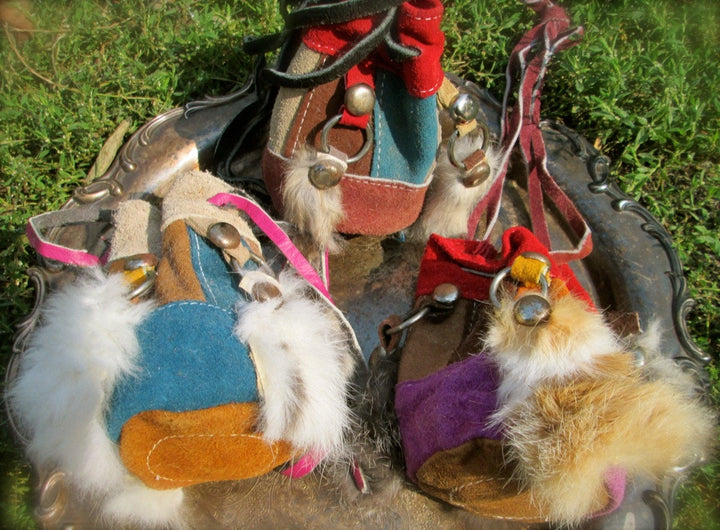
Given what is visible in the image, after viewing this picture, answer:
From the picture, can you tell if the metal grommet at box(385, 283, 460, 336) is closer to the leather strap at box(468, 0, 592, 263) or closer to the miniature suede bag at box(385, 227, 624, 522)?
the miniature suede bag at box(385, 227, 624, 522)

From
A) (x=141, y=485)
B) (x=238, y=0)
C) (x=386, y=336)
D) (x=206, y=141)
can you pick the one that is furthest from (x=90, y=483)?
(x=238, y=0)

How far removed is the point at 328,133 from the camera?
0.79 metres

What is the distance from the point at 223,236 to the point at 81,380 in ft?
0.72

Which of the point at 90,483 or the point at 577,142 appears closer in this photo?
the point at 90,483

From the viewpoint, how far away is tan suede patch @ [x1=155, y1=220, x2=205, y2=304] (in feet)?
2.02

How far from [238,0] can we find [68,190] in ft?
2.17

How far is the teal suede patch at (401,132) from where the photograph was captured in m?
0.79

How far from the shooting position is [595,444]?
480 mm

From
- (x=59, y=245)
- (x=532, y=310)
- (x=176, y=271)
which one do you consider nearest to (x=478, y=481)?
(x=532, y=310)

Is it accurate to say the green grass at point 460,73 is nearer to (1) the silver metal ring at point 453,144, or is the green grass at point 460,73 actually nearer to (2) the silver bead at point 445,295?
(1) the silver metal ring at point 453,144

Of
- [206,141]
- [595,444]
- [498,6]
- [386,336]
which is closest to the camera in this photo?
[595,444]

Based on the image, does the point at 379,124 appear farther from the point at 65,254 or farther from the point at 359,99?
the point at 65,254

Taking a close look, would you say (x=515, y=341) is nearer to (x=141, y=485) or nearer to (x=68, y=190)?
(x=141, y=485)

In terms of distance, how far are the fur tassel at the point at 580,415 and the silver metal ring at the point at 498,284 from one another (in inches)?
1.8
